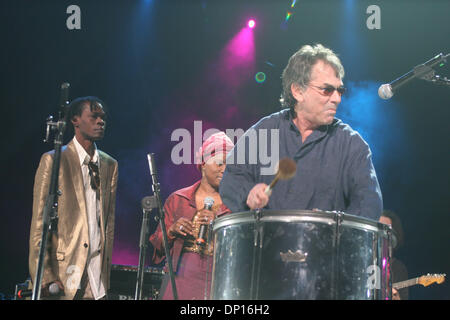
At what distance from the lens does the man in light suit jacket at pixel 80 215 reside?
13.8ft

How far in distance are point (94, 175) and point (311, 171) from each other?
7.32ft

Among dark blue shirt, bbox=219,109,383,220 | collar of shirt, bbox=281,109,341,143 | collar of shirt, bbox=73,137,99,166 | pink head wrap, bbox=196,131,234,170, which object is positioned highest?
pink head wrap, bbox=196,131,234,170

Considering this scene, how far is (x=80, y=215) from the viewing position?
14.4 feet

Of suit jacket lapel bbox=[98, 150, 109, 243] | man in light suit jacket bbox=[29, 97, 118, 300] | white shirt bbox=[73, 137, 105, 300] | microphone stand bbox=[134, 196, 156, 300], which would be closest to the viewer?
microphone stand bbox=[134, 196, 156, 300]

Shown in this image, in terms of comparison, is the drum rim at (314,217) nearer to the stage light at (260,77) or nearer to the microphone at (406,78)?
the microphone at (406,78)

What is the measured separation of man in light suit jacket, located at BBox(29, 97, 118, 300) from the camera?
13.8ft

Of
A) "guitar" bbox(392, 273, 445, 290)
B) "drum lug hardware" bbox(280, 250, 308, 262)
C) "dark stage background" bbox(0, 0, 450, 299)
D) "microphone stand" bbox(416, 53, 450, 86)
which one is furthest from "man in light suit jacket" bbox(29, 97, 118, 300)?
"guitar" bbox(392, 273, 445, 290)

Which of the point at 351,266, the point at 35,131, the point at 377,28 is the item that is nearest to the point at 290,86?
the point at 351,266

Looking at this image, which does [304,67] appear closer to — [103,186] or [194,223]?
[194,223]

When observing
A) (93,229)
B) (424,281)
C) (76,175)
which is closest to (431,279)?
(424,281)

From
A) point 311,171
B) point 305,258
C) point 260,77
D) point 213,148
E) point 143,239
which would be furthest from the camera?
point 260,77

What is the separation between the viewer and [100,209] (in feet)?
15.1

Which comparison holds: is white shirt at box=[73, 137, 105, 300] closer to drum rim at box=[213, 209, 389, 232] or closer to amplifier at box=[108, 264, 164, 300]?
amplifier at box=[108, 264, 164, 300]
